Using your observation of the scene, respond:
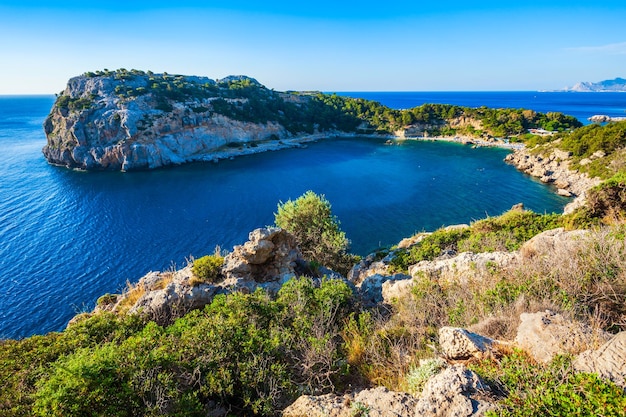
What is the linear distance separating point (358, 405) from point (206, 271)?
954cm

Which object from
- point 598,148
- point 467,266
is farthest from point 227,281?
point 598,148

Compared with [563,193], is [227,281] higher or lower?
higher

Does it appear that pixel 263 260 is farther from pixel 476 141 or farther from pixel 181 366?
pixel 476 141

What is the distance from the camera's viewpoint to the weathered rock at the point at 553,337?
4.85 m

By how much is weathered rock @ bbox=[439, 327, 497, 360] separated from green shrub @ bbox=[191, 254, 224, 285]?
962 cm

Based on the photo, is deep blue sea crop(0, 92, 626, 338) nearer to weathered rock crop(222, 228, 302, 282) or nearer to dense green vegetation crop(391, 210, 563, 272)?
weathered rock crop(222, 228, 302, 282)

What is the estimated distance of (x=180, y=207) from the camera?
45094mm

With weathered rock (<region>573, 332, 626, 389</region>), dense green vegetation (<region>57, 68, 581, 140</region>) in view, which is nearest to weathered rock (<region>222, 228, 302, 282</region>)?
weathered rock (<region>573, 332, 626, 389</region>)

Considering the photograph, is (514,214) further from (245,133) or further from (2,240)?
(245,133)

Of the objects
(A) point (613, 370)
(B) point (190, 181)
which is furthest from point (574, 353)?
(B) point (190, 181)

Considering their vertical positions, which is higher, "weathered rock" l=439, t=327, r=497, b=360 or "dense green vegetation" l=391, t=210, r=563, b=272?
"weathered rock" l=439, t=327, r=497, b=360

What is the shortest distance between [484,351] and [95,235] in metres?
41.2

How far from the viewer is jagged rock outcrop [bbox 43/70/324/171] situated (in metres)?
65.3

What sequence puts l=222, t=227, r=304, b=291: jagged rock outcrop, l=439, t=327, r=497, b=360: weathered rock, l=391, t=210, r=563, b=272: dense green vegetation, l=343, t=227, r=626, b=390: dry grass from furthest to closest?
l=391, t=210, r=563, b=272: dense green vegetation < l=222, t=227, r=304, b=291: jagged rock outcrop < l=343, t=227, r=626, b=390: dry grass < l=439, t=327, r=497, b=360: weathered rock
